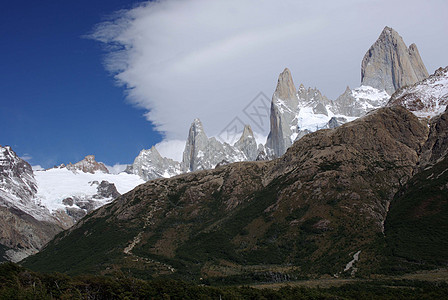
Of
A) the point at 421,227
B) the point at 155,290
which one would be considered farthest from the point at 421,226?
the point at 155,290

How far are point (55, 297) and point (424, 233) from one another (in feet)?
391

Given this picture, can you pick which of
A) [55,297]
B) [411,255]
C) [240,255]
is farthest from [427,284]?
[55,297]

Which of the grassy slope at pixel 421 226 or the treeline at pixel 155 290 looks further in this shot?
the grassy slope at pixel 421 226

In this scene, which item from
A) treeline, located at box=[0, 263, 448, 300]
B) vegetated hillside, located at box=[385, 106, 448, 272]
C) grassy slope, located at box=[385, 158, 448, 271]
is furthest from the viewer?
grassy slope, located at box=[385, 158, 448, 271]

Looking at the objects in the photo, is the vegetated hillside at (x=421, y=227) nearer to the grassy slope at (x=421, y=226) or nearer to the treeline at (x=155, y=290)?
the grassy slope at (x=421, y=226)

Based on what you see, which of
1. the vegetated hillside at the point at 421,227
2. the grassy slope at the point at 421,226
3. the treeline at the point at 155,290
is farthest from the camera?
the grassy slope at the point at 421,226

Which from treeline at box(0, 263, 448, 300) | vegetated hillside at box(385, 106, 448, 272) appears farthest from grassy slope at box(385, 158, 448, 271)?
treeline at box(0, 263, 448, 300)

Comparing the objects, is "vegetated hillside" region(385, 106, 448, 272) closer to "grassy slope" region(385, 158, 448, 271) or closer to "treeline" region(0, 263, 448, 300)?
"grassy slope" region(385, 158, 448, 271)

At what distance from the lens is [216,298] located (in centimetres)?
12456

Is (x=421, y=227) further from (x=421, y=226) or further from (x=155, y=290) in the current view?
(x=155, y=290)

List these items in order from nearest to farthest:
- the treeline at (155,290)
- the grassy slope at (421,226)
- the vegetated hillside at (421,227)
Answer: the treeline at (155,290), the vegetated hillside at (421,227), the grassy slope at (421,226)

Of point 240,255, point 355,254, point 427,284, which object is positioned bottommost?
point 427,284

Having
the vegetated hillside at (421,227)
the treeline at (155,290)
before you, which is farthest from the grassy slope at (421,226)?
the treeline at (155,290)

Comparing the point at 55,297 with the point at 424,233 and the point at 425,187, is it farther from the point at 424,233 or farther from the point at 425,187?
the point at 425,187
